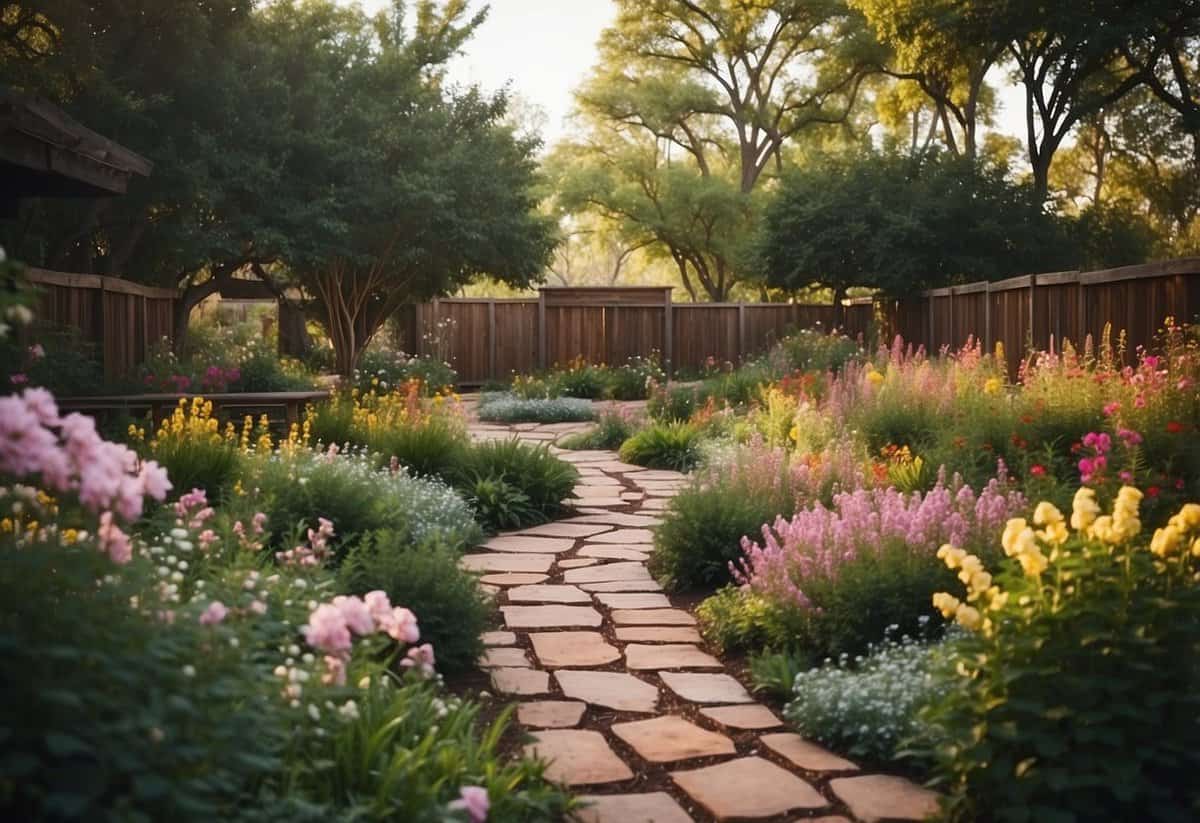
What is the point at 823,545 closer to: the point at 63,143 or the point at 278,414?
the point at 63,143

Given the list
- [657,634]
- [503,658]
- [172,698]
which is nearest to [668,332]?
[657,634]

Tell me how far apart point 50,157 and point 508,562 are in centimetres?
306

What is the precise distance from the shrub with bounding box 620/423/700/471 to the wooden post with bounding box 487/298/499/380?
1068 centimetres

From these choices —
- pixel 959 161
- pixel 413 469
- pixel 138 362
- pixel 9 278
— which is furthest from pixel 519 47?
pixel 9 278

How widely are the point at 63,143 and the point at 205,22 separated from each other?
639 cm

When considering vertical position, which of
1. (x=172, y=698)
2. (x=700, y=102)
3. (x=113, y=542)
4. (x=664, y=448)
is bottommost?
(x=664, y=448)

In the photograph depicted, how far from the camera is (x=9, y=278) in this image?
2387 mm

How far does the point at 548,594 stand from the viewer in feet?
18.6

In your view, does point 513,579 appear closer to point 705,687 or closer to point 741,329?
point 705,687

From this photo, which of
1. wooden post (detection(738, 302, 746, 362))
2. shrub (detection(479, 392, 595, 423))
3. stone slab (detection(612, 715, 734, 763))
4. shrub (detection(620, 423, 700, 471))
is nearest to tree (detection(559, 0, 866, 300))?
wooden post (detection(738, 302, 746, 362))

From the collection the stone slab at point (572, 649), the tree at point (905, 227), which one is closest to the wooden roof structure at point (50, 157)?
the stone slab at point (572, 649)

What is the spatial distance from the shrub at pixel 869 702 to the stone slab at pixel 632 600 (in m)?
1.49

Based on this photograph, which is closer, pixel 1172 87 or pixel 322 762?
pixel 322 762

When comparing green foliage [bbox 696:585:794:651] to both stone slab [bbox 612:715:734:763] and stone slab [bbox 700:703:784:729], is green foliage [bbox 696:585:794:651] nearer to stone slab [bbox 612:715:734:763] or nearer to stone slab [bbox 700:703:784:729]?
stone slab [bbox 700:703:784:729]
